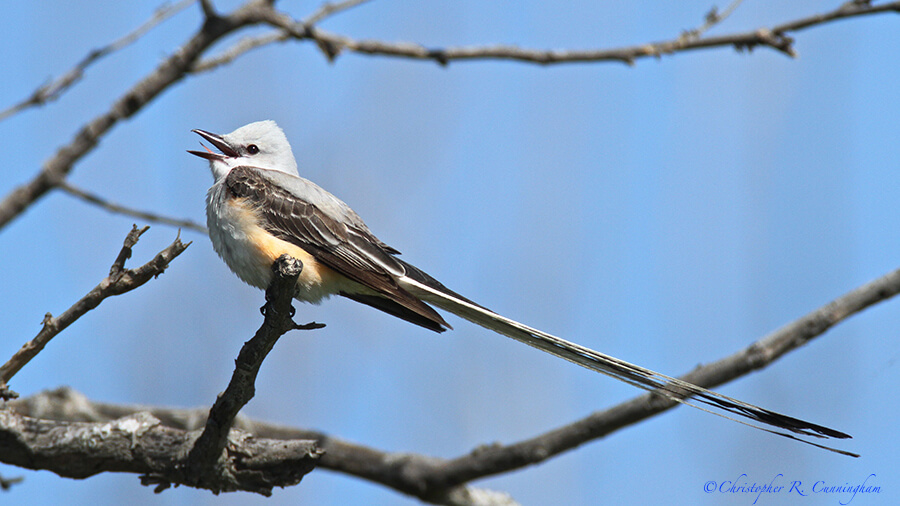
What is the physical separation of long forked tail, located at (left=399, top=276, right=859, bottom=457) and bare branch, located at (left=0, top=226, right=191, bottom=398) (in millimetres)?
1640

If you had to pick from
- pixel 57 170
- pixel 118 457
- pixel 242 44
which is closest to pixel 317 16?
pixel 242 44

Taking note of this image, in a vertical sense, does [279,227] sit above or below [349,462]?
above

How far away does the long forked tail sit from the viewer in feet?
11.8

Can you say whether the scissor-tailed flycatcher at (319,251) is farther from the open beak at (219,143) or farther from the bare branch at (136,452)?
the bare branch at (136,452)

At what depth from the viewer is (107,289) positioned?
3.34m

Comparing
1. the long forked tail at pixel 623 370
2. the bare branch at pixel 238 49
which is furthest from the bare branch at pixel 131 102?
the long forked tail at pixel 623 370

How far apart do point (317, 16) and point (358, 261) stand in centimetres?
145

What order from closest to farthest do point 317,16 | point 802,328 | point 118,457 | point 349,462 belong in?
point 118,457 → point 802,328 → point 317,16 → point 349,462

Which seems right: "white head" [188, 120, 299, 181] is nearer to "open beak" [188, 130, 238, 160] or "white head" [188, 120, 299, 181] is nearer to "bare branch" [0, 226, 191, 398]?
"open beak" [188, 130, 238, 160]

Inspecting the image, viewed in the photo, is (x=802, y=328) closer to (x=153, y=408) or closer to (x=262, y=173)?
(x=262, y=173)

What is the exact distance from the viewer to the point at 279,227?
4.94 m

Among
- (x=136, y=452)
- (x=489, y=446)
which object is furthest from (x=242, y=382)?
(x=489, y=446)

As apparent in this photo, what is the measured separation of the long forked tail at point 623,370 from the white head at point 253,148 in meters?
2.11

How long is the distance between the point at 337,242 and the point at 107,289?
176 centimetres
